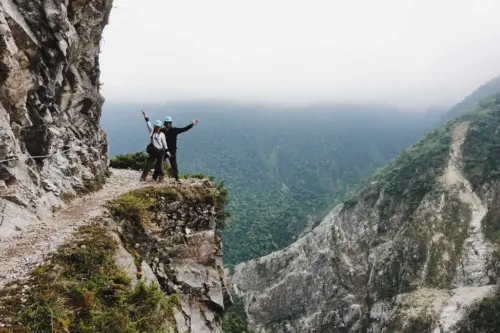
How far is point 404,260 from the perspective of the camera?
102562 millimetres

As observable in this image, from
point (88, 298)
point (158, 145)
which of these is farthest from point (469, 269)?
point (88, 298)

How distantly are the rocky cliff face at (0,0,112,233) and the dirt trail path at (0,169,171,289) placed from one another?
1.64ft

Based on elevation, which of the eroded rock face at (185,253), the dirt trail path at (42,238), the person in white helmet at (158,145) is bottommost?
the eroded rock face at (185,253)

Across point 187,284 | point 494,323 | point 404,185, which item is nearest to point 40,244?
point 187,284

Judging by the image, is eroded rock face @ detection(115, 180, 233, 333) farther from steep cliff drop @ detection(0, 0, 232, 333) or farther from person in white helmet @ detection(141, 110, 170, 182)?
person in white helmet @ detection(141, 110, 170, 182)

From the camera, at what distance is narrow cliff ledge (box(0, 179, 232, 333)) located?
8.08 meters

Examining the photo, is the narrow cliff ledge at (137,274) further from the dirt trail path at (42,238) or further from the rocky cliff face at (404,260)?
the rocky cliff face at (404,260)

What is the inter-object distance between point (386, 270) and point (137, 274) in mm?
103168

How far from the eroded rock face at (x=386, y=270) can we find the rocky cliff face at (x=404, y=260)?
0.84ft

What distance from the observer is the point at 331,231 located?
125062 millimetres

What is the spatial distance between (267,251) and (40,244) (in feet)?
552

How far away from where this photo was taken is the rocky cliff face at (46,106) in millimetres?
12258

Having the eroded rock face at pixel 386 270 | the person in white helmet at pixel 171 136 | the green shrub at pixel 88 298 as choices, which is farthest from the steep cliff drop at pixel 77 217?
the eroded rock face at pixel 386 270

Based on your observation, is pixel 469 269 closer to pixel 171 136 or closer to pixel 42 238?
pixel 171 136
